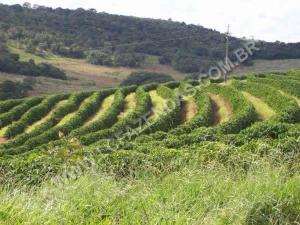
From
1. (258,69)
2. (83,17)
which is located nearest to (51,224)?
(258,69)

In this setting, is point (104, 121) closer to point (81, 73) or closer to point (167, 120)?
point (167, 120)

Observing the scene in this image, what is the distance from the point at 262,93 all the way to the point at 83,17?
124 meters

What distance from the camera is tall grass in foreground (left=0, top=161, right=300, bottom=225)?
6.32 metres

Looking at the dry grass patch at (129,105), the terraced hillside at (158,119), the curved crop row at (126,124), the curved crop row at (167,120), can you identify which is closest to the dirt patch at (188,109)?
the terraced hillside at (158,119)

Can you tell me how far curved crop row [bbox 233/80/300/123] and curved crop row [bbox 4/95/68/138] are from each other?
66.5 feet

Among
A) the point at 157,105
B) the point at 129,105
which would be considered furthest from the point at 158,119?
the point at 129,105

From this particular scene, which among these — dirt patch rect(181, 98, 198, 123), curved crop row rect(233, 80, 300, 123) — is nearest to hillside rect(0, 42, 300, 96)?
dirt patch rect(181, 98, 198, 123)

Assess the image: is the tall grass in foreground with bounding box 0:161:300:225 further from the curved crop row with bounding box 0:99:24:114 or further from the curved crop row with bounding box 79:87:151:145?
the curved crop row with bounding box 0:99:24:114

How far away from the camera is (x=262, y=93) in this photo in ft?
169

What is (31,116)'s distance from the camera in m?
53.7

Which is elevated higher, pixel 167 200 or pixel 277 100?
pixel 167 200

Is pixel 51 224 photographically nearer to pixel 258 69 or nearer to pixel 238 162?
pixel 238 162

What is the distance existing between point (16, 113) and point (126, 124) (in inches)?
646

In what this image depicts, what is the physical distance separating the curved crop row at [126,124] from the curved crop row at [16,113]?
12099 millimetres
